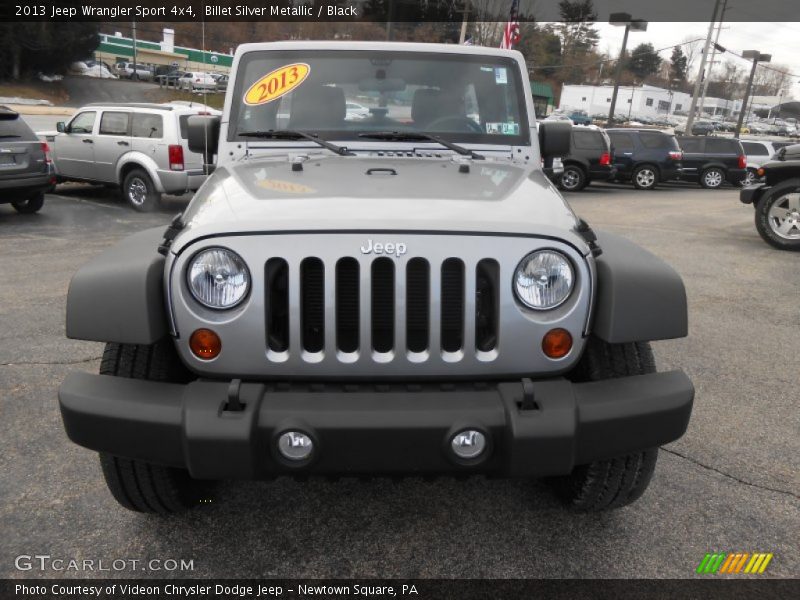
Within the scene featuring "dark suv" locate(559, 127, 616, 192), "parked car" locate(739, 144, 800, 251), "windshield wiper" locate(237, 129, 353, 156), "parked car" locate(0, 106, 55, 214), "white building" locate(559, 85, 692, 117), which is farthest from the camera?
"white building" locate(559, 85, 692, 117)

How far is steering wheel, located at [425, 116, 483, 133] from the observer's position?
345cm

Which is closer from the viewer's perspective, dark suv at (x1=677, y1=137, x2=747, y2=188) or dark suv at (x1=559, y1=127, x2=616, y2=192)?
dark suv at (x1=559, y1=127, x2=616, y2=192)

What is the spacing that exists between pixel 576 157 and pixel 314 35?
26.2 ft

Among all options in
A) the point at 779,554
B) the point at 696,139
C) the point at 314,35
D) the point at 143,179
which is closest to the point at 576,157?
the point at 696,139

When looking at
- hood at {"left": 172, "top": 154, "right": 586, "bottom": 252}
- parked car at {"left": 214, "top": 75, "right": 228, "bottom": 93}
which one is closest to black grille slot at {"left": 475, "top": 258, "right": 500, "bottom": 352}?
hood at {"left": 172, "top": 154, "right": 586, "bottom": 252}

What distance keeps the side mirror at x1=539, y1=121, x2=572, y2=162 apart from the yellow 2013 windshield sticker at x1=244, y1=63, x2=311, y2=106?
1293 millimetres

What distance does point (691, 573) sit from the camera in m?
2.44

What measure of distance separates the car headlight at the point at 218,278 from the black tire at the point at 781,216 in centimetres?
855

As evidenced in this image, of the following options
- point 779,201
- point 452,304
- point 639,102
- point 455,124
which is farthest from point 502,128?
point 639,102

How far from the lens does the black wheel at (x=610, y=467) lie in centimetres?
233

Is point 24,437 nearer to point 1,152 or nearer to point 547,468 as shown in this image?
point 547,468

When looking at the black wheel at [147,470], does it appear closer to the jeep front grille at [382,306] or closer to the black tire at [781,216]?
the jeep front grille at [382,306]

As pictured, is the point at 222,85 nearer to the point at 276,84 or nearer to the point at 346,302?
the point at 276,84
